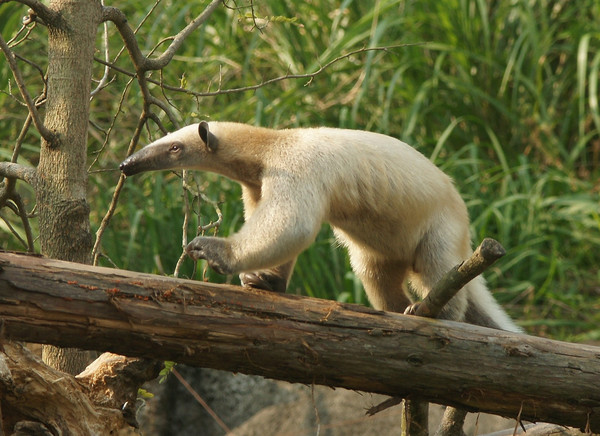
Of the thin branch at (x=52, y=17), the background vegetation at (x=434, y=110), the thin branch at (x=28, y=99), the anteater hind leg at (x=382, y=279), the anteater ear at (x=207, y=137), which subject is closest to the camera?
the thin branch at (x=28, y=99)

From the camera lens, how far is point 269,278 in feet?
11.7

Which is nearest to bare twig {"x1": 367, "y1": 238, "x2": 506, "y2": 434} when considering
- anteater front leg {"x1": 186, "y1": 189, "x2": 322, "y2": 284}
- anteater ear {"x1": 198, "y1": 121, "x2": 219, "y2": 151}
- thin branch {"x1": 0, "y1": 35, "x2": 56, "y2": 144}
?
anteater front leg {"x1": 186, "y1": 189, "x2": 322, "y2": 284}

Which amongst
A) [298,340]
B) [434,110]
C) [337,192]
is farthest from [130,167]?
[434,110]

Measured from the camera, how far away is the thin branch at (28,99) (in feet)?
9.80

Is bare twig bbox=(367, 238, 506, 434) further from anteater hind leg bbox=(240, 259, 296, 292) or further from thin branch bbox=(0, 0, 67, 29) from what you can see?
thin branch bbox=(0, 0, 67, 29)

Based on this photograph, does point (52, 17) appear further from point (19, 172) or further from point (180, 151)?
point (180, 151)

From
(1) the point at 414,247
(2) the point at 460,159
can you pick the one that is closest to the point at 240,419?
(1) the point at 414,247

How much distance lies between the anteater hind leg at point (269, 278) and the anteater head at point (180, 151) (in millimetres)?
591

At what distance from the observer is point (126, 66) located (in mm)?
7449

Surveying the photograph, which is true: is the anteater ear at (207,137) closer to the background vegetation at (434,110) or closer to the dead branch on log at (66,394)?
the dead branch on log at (66,394)

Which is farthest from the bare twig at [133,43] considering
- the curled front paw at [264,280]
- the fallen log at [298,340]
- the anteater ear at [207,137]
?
the fallen log at [298,340]

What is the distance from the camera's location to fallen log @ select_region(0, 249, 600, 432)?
2.60 metres

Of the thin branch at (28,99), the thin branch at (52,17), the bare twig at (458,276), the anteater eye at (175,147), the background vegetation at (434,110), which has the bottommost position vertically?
the background vegetation at (434,110)

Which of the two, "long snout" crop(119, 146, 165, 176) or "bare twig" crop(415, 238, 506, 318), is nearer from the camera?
"bare twig" crop(415, 238, 506, 318)
